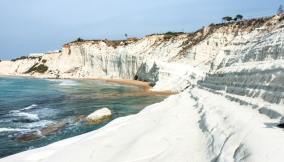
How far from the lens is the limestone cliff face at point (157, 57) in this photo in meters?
59.2

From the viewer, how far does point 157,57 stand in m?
92.3

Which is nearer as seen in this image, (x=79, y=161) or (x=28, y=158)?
(x=79, y=161)

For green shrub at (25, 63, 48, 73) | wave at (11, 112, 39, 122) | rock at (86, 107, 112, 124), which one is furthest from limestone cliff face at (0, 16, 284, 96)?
wave at (11, 112, 39, 122)

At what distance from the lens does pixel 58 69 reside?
Answer: 121 meters

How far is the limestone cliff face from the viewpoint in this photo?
59.2m

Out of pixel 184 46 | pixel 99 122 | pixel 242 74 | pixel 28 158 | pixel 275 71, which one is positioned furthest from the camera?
pixel 184 46

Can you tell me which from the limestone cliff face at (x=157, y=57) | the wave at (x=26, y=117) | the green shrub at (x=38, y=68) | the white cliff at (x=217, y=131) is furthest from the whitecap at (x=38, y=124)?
the green shrub at (x=38, y=68)

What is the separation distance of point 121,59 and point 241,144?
9258 cm

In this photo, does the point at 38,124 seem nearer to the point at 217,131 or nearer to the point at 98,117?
the point at 98,117

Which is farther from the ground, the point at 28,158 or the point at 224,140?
the point at 224,140

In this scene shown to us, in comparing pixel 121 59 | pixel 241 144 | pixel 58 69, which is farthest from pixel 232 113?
pixel 58 69

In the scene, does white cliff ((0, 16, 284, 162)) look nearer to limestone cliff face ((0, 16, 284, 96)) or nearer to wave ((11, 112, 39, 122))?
limestone cliff face ((0, 16, 284, 96))

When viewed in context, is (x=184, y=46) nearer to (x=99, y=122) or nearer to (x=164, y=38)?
(x=164, y=38)

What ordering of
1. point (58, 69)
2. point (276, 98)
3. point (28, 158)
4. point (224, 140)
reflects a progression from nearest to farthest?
point (224, 140), point (276, 98), point (28, 158), point (58, 69)
